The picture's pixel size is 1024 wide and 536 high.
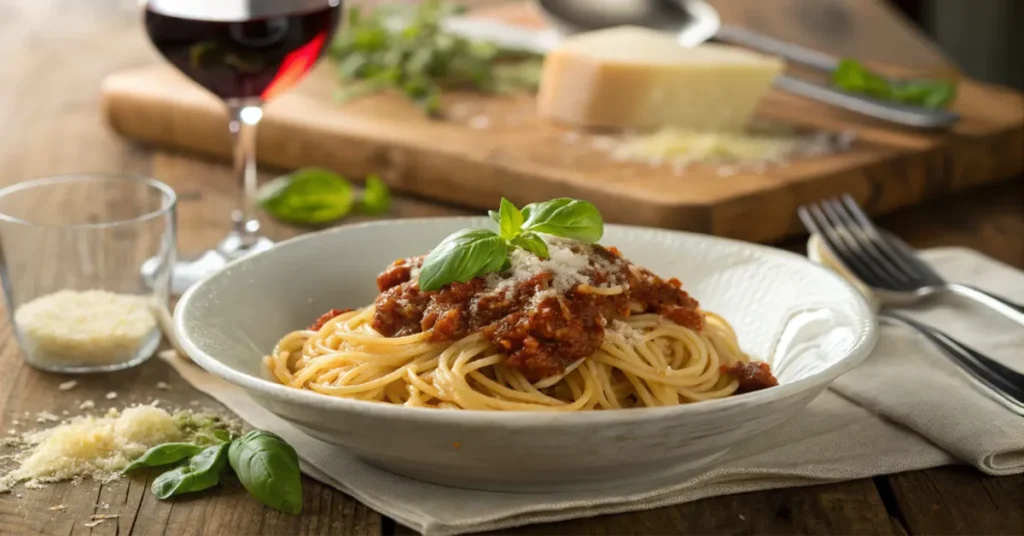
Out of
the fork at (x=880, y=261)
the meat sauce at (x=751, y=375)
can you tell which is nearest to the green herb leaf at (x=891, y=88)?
the fork at (x=880, y=261)

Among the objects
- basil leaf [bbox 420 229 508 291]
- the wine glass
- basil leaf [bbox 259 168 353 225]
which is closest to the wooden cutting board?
basil leaf [bbox 259 168 353 225]

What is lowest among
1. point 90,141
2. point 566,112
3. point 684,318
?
point 90,141

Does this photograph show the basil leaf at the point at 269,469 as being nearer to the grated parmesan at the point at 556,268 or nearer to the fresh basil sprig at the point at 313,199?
the grated parmesan at the point at 556,268

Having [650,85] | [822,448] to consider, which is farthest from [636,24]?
[822,448]

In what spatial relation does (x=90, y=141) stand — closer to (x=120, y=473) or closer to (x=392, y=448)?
(x=120, y=473)

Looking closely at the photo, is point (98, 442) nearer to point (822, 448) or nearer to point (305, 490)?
point (305, 490)

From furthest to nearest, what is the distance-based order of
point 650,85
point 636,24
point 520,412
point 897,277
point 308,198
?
point 636,24 < point 650,85 < point 308,198 < point 897,277 < point 520,412

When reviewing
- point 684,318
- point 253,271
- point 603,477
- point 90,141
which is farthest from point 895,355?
point 90,141
